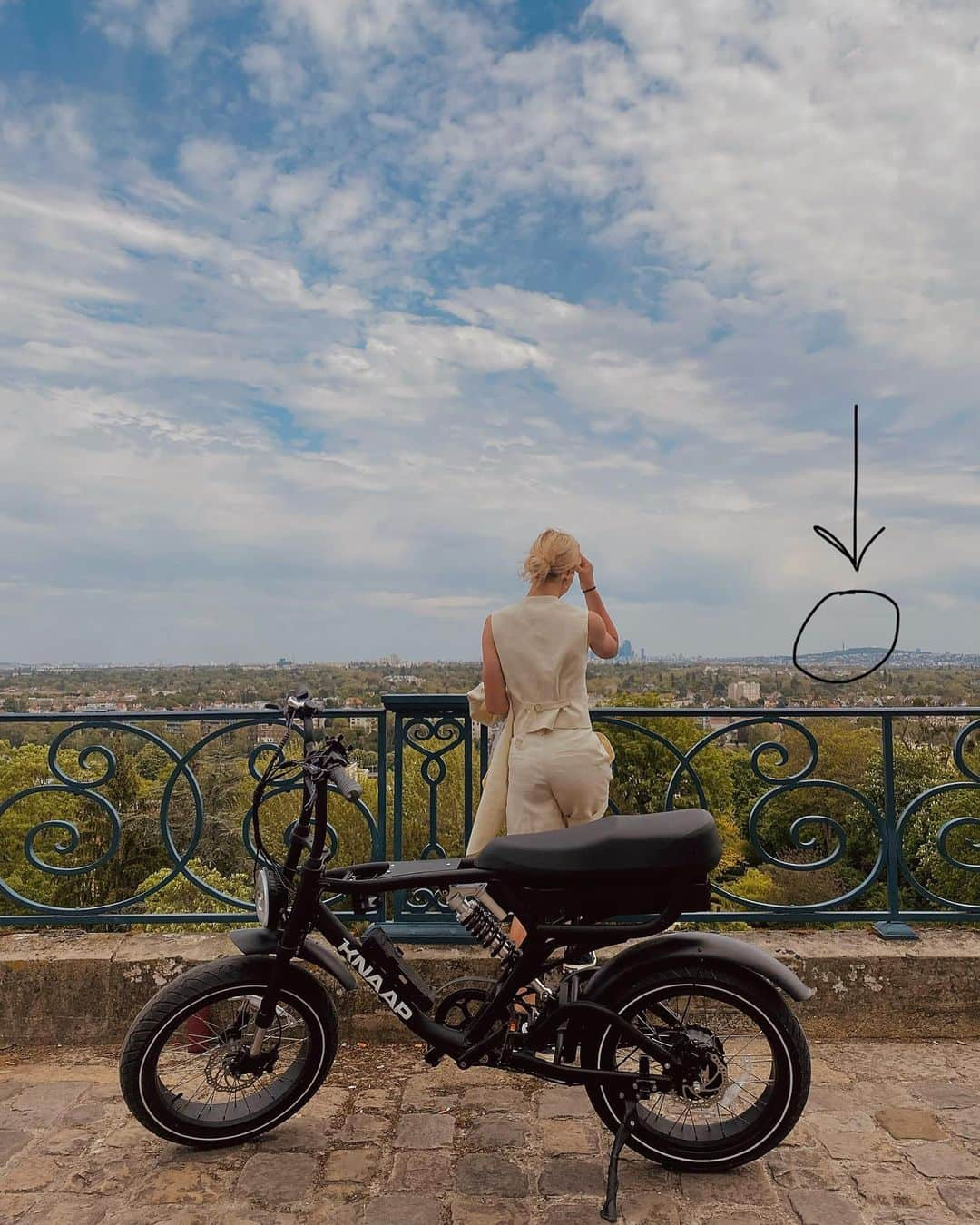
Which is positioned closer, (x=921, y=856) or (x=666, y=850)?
(x=666, y=850)

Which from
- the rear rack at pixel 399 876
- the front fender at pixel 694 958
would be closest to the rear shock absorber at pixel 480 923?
the rear rack at pixel 399 876

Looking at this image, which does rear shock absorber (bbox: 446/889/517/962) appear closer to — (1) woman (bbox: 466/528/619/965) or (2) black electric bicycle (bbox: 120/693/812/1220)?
(2) black electric bicycle (bbox: 120/693/812/1220)

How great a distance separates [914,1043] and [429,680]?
3367 millimetres

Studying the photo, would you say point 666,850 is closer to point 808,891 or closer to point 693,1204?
point 693,1204

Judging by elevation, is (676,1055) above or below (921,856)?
above

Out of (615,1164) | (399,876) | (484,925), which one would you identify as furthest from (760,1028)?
(399,876)

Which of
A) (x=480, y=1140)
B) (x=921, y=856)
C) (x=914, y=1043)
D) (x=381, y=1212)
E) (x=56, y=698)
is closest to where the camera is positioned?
(x=381, y=1212)

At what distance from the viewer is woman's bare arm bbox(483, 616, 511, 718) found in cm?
338

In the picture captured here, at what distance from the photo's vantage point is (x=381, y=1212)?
2.55 meters

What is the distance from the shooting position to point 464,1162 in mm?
2797

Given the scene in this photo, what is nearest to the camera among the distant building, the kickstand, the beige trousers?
the kickstand

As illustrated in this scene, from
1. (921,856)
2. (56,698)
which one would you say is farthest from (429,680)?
(921,856)

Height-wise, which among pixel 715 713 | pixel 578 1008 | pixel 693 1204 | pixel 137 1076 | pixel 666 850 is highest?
pixel 715 713

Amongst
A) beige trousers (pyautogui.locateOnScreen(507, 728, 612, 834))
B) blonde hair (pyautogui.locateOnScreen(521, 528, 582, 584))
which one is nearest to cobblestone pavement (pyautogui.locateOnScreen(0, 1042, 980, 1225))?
beige trousers (pyautogui.locateOnScreen(507, 728, 612, 834))
